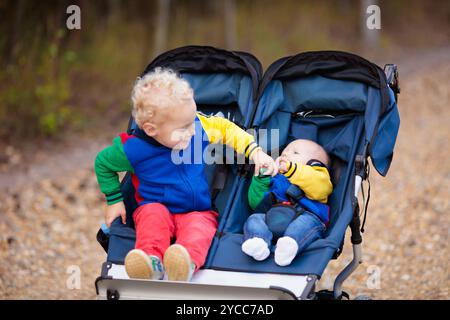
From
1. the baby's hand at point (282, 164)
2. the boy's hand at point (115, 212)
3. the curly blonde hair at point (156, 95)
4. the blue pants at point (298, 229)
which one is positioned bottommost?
the blue pants at point (298, 229)

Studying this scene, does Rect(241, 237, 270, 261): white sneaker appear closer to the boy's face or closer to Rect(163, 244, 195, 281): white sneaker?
Rect(163, 244, 195, 281): white sneaker

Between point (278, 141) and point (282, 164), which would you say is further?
point (278, 141)

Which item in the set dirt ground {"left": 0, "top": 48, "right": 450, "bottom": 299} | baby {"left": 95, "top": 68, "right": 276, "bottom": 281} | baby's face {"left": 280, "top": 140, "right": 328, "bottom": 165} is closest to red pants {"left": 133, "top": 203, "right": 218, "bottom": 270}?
baby {"left": 95, "top": 68, "right": 276, "bottom": 281}

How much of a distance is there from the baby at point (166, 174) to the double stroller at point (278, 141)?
0.10 m

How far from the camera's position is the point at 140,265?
3.11m

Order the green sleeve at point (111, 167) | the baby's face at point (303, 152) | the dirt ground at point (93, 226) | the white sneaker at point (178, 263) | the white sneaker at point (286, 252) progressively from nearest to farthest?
the white sneaker at point (178, 263) → the white sneaker at point (286, 252) → the green sleeve at point (111, 167) → the baby's face at point (303, 152) → the dirt ground at point (93, 226)

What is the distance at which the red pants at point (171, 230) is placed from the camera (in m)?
3.26

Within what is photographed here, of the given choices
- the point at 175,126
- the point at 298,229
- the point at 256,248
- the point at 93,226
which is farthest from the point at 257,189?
the point at 93,226

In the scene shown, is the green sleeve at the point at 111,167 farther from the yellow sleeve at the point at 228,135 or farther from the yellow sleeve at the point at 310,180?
the yellow sleeve at the point at 310,180

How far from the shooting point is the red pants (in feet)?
10.7

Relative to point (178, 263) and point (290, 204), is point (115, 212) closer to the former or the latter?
point (178, 263)

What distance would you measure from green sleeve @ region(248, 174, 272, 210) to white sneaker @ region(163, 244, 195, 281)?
0.72m

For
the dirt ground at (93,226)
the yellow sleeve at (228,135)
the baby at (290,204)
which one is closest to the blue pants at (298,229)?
the baby at (290,204)

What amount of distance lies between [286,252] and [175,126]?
2.64 ft
